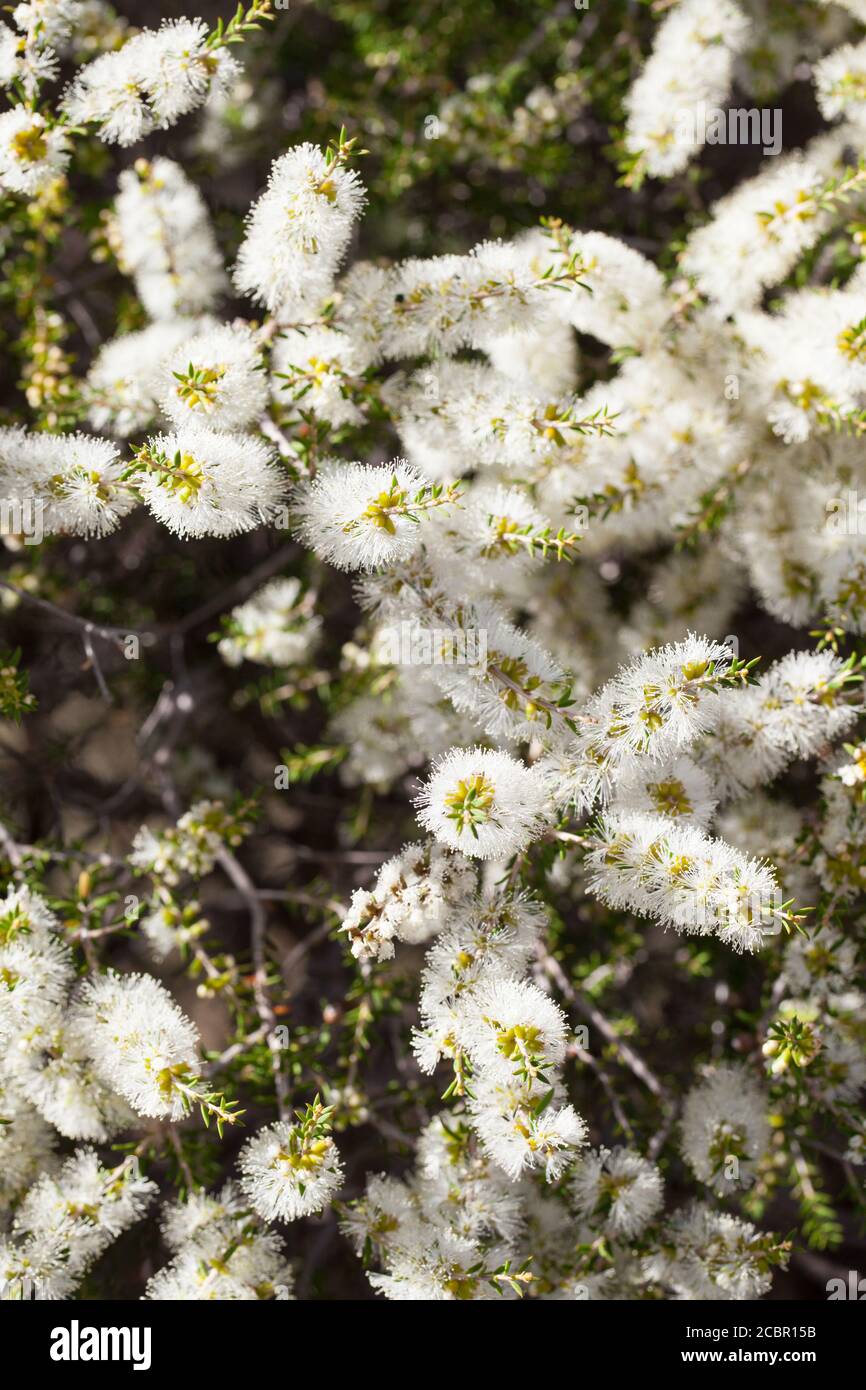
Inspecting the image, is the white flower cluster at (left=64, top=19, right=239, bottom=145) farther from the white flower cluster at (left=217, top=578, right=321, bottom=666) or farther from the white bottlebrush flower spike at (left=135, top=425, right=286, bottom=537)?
the white flower cluster at (left=217, top=578, right=321, bottom=666)

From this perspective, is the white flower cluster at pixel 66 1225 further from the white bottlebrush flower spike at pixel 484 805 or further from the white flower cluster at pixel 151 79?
the white flower cluster at pixel 151 79

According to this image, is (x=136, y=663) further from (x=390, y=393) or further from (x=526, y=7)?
(x=526, y=7)

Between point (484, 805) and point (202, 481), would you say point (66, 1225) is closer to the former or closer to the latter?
point (484, 805)

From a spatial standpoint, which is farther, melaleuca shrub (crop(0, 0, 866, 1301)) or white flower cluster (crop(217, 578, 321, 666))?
white flower cluster (crop(217, 578, 321, 666))

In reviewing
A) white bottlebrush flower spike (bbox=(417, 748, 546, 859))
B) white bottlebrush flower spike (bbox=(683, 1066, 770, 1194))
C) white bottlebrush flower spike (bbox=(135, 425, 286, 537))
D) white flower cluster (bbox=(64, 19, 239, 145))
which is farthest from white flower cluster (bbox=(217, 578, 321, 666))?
white bottlebrush flower spike (bbox=(683, 1066, 770, 1194))

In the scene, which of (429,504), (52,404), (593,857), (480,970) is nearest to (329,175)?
(429,504)

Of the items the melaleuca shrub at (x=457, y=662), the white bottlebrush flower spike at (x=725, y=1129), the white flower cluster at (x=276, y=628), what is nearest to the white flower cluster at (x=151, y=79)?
the melaleuca shrub at (x=457, y=662)

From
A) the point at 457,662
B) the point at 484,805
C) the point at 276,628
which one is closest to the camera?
the point at 484,805

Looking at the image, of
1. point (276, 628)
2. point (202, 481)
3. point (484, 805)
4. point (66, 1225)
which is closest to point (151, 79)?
point (202, 481)
